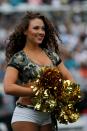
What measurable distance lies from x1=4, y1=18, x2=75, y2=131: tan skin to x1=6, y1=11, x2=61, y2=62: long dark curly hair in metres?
0.05

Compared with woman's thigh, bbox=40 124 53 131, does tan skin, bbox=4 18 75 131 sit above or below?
above

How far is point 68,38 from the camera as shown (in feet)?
43.8

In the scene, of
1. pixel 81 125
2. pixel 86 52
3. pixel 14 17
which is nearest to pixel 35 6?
pixel 14 17

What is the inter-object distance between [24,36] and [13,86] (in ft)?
2.08

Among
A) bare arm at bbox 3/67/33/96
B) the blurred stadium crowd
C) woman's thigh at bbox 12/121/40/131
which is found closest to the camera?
bare arm at bbox 3/67/33/96

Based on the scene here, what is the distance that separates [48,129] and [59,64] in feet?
2.05

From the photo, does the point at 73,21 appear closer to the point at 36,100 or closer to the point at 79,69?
the point at 79,69

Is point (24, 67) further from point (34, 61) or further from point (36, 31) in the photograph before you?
point (36, 31)

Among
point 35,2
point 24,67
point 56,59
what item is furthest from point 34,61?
point 35,2

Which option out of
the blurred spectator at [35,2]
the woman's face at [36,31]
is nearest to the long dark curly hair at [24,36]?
the woman's face at [36,31]

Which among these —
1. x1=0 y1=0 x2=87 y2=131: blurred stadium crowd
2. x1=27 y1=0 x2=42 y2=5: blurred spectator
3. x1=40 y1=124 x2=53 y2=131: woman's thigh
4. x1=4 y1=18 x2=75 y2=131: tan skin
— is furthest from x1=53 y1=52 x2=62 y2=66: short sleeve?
x1=27 y1=0 x2=42 y2=5: blurred spectator

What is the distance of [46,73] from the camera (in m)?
5.48

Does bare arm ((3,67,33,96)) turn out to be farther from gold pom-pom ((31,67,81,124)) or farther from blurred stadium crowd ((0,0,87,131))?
blurred stadium crowd ((0,0,87,131))

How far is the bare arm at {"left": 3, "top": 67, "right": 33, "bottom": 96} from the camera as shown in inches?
211
